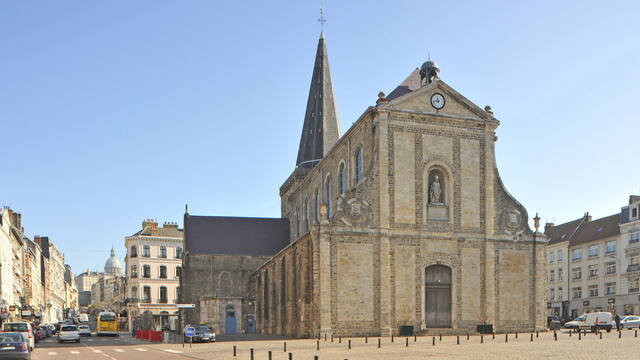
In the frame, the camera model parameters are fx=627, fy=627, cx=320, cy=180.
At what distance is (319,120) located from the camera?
57812mm

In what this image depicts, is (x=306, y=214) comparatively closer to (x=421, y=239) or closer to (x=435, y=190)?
(x=435, y=190)

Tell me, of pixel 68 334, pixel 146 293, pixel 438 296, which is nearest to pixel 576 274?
pixel 438 296

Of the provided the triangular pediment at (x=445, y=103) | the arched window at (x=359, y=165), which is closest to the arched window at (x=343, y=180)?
the arched window at (x=359, y=165)

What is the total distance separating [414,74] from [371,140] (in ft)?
36.1

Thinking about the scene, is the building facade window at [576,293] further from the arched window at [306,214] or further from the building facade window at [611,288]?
the arched window at [306,214]

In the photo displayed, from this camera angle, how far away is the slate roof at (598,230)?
2537 inches

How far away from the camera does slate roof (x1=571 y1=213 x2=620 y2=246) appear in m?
64.4

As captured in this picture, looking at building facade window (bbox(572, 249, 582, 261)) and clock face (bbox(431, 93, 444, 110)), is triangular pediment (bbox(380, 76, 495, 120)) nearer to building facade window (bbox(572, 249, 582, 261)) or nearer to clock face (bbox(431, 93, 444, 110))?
clock face (bbox(431, 93, 444, 110))

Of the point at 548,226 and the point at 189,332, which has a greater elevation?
the point at 548,226

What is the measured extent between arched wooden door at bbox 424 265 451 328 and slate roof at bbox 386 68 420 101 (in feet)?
42.1

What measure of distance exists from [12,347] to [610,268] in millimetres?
58556

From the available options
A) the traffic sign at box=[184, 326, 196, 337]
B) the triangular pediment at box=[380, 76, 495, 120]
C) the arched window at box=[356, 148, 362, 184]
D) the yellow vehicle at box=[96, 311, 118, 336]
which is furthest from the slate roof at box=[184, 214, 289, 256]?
the triangular pediment at box=[380, 76, 495, 120]

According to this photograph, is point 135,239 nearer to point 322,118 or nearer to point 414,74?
point 322,118

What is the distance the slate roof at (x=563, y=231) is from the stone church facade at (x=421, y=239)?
3750 cm
